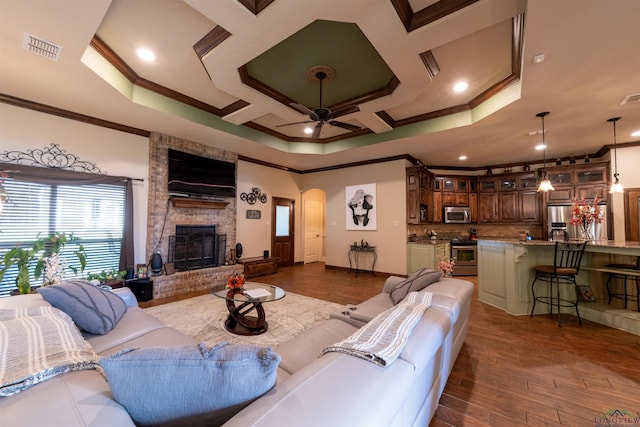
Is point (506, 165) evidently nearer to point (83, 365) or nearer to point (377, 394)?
point (377, 394)

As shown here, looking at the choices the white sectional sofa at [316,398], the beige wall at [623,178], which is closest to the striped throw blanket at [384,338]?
the white sectional sofa at [316,398]

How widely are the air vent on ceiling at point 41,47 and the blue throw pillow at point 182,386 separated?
10.5 feet

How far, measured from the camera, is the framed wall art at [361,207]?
21.4 ft

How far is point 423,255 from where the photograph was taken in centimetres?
572

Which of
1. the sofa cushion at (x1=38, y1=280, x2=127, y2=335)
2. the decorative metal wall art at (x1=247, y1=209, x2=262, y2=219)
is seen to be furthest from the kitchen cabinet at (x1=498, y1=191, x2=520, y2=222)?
the sofa cushion at (x1=38, y1=280, x2=127, y2=335)

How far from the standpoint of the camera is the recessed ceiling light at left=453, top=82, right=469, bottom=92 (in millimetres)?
3600

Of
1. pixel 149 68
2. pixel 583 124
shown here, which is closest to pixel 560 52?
pixel 583 124

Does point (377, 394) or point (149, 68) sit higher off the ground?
point (149, 68)

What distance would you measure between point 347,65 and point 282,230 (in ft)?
16.7

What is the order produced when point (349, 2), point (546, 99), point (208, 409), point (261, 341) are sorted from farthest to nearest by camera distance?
point (546, 99)
point (261, 341)
point (349, 2)
point (208, 409)

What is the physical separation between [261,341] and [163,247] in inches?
126

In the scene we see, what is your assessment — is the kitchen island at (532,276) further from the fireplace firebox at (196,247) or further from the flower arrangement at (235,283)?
the fireplace firebox at (196,247)

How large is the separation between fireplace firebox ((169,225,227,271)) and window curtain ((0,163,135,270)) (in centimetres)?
71

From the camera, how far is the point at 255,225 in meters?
6.71
